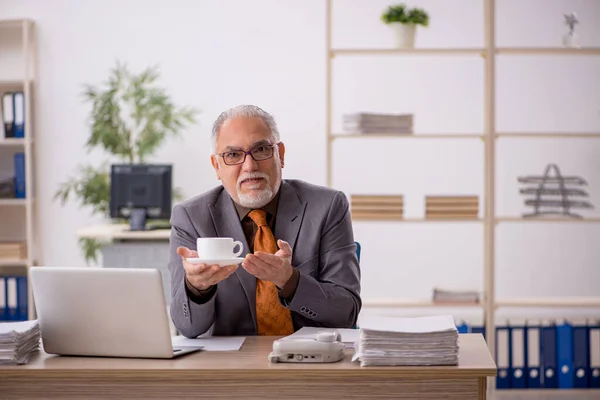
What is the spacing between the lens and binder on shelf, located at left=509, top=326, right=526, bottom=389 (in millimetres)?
4734

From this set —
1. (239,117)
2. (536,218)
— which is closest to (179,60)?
(536,218)

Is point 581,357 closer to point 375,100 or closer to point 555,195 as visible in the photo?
point 555,195

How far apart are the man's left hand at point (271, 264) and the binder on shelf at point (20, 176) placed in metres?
4.25

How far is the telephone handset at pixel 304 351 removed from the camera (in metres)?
2.01

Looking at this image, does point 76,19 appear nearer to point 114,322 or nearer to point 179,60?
point 179,60

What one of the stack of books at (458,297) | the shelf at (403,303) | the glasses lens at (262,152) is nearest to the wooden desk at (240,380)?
the glasses lens at (262,152)

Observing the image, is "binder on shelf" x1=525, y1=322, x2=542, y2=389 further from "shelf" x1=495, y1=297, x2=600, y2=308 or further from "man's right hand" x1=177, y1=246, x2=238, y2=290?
"man's right hand" x1=177, y1=246, x2=238, y2=290

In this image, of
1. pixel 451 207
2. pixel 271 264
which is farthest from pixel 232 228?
pixel 451 207

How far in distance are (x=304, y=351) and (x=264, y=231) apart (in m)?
0.63

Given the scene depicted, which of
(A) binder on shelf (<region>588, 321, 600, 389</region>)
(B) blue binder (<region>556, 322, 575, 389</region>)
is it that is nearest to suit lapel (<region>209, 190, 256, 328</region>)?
(B) blue binder (<region>556, 322, 575, 389</region>)

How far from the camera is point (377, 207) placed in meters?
4.67

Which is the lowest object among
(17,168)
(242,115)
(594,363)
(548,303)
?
(594,363)

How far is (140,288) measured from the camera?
1.99m

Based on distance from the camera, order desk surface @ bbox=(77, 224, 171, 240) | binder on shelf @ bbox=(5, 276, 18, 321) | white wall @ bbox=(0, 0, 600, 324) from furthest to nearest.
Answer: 1. white wall @ bbox=(0, 0, 600, 324)
2. binder on shelf @ bbox=(5, 276, 18, 321)
3. desk surface @ bbox=(77, 224, 171, 240)
